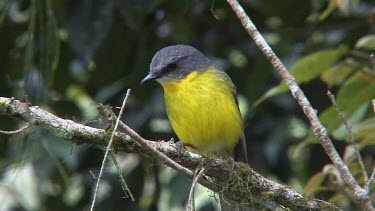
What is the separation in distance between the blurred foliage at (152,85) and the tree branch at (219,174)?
162cm

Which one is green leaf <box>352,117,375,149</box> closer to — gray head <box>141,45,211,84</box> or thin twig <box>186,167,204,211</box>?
thin twig <box>186,167,204,211</box>

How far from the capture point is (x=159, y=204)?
5.54 meters

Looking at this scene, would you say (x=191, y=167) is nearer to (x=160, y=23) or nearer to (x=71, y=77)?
(x=160, y=23)

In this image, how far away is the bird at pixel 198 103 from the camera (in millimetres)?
4539

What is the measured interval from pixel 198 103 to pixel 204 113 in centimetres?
8

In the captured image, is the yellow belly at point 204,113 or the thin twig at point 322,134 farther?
the yellow belly at point 204,113

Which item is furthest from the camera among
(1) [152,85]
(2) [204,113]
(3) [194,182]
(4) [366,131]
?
(1) [152,85]

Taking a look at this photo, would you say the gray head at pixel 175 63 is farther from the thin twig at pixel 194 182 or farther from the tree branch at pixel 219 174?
the thin twig at pixel 194 182

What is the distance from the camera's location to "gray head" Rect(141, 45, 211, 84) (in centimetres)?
474

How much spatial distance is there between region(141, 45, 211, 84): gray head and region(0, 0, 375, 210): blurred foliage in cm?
27

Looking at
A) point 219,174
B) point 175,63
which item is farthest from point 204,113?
point 219,174

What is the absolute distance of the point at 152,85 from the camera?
545 centimetres

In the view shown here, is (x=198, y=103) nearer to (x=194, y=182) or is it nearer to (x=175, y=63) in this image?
(x=175, y=63)

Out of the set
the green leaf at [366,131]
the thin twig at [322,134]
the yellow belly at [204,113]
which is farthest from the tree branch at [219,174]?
the yellow belly at [204,113]
